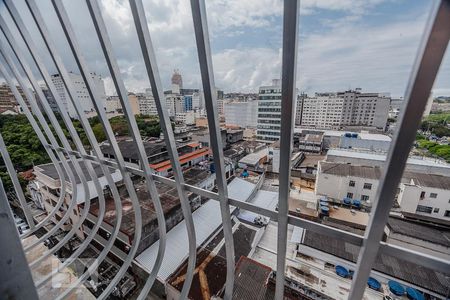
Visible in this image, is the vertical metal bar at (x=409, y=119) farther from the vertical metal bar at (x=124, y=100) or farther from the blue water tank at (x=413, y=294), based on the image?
the blue water tank at (x=413, y=294)

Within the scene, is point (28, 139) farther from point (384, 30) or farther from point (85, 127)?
point (384, 30)

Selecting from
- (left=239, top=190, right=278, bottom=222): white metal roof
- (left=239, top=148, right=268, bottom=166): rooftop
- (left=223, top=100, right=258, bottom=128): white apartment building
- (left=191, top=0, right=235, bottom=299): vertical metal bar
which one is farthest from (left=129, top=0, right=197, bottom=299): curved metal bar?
(left=223, top=100, right=258, bottom=128): white apartment building

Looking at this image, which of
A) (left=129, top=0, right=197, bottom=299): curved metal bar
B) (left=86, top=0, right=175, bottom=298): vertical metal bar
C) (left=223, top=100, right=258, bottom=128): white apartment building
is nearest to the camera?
(left=129, top=0, right=197, bottom=299): curved metal bar

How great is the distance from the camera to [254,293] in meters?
3.54

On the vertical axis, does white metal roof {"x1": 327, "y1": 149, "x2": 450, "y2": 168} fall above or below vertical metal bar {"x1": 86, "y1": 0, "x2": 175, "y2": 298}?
below

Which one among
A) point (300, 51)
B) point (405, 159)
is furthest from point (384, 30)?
point (405, 159)

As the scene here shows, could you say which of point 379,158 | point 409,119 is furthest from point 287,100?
point 379,158

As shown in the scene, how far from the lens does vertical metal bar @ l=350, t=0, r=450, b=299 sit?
573 mm

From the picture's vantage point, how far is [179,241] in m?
5.14

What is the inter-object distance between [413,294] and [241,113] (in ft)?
68.2

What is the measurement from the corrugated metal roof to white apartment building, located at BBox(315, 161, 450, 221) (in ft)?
15.9

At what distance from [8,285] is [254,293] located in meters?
3.95

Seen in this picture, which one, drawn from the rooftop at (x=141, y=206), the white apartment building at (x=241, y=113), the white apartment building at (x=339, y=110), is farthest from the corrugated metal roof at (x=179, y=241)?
the white apartment building at (x=339, y=110)

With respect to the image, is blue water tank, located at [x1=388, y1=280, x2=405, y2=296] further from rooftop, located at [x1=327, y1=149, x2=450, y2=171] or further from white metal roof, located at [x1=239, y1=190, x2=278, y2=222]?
rooftop, located at [x1=327, y1=149, x2=450, y2=171]
